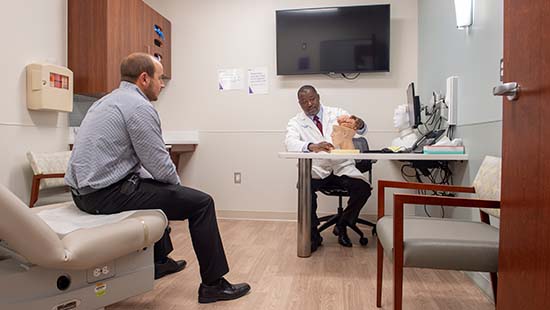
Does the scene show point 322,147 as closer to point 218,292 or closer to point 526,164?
point 218,292

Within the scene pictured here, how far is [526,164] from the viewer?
1.04 m

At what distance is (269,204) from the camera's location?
12.9 feet

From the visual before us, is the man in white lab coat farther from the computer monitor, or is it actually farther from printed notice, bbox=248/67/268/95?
printed notice, bbox=248/67/268/95

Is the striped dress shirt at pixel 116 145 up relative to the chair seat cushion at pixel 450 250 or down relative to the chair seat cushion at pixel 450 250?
up

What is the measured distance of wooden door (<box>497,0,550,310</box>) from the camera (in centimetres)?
95

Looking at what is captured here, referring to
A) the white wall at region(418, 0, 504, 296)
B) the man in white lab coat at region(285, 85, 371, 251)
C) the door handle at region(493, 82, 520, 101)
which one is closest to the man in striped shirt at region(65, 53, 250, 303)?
the man in white lab coat at region(285, 85, 371, 251)

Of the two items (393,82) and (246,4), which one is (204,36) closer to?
(246,4)

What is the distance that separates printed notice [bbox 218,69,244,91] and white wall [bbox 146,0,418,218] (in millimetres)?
56

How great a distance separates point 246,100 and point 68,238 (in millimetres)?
2805

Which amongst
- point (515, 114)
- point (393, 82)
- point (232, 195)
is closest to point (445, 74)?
point (393, 82)

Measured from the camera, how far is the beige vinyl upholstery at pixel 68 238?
1.10m

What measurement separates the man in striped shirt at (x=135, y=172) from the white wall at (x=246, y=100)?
6.67 feet

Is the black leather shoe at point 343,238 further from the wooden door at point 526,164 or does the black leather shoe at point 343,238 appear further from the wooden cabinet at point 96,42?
the wooden cabinet at point 96,42

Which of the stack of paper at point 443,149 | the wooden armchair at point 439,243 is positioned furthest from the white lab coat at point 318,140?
the wooden armchair at point 439,243
